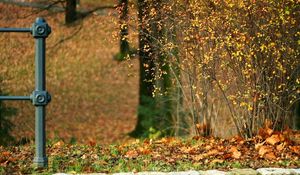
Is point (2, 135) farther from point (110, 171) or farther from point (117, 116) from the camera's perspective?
point (117, 116)

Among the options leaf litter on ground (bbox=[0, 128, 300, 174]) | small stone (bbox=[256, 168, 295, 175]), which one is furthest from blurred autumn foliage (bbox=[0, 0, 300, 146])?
small stone (bbox=[256, 168, 295, 175])

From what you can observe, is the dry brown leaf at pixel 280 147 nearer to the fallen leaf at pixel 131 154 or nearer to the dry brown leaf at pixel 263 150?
the dry brown leaf at pixel 263 150

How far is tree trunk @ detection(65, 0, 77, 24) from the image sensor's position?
50.1 feet

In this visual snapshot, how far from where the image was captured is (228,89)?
8305 millimetres

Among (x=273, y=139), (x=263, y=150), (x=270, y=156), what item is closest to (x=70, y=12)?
(x=273, y=139)

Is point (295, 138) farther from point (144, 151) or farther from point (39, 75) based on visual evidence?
point (39, 75)

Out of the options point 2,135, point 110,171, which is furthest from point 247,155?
point 2,135

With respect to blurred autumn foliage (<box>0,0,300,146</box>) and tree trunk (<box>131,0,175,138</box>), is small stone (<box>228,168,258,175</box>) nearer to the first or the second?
blurred autumn foliage (<box>0,0,300,146</box>)

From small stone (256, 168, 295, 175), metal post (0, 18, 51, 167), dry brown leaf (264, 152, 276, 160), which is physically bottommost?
small stone (256, 168, 295, 175)

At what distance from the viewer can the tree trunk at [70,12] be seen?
50.1 feet

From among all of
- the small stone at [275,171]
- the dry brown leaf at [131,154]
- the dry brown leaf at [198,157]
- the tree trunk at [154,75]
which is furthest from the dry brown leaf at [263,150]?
the tree trunk at [154,75]

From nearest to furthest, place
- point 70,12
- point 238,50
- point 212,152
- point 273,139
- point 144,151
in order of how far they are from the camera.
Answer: point 212,152 → point 144,151 → point 273,139 → point 238,50 → point 70,12

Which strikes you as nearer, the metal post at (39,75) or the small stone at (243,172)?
the small stone at (243,172)

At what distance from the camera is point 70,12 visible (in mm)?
15789
